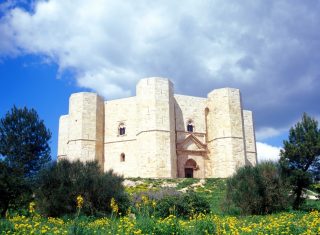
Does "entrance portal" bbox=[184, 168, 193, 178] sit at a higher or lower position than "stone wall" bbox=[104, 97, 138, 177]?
lower

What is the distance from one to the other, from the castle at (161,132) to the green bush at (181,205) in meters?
17.0

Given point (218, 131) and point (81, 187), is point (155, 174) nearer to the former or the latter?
point (218, 131)

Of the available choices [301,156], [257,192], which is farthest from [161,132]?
[257,192]

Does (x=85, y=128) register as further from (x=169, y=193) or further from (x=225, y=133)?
(x=169, y=193)

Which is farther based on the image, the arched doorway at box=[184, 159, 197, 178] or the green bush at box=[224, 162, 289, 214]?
the arched doorway at box=[184, 159, 197, 178]

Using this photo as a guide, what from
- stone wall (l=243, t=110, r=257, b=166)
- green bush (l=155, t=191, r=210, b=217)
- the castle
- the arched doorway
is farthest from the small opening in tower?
green bush (l=155, t=191, r=210, b=217)

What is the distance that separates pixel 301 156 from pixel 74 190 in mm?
10143

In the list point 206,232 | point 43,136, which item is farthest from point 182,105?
point 206,232

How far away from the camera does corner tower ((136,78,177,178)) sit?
29938 millimetres

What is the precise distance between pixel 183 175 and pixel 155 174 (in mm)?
3865

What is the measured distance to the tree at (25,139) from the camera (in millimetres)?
18641

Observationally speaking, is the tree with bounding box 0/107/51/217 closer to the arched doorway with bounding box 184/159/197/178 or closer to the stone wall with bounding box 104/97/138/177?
the stone wall with bounding box 104/97/138/177

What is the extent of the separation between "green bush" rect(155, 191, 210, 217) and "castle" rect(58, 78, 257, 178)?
1701cm

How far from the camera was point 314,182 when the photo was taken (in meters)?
16.1
